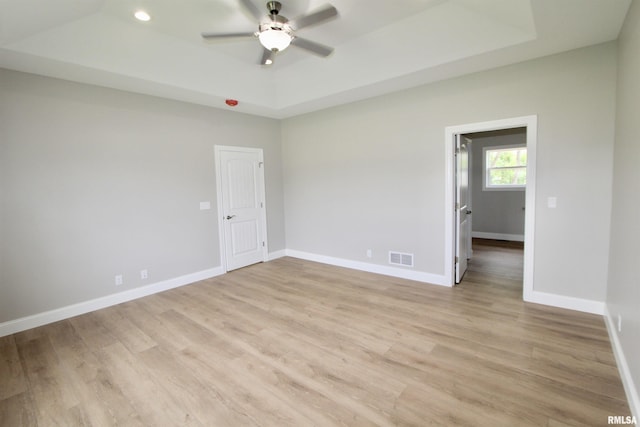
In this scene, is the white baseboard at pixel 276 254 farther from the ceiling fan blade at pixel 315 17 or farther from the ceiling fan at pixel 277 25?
the ceiling fan blade at pixel 315 17

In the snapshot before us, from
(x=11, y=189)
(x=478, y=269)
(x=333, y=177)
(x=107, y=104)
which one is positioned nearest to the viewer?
(x=11, y=189)

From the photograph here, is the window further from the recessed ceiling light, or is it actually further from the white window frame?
the recessed ceiling light

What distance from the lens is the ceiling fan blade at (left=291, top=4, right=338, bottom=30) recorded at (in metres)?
2.30

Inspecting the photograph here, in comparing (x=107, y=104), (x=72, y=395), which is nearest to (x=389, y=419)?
(x=72, y=395)

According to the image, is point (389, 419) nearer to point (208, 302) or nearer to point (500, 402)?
point (500, 402)

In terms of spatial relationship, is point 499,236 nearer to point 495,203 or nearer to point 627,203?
point 495,203

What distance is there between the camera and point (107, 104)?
3.65m

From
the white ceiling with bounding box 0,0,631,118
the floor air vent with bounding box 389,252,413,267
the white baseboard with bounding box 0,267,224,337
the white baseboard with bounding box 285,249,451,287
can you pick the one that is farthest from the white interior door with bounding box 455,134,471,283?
the white baseboard with bounding box 0,267,224,337

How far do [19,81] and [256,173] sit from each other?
3.17 m

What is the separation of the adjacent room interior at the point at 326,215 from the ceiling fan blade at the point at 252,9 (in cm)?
9

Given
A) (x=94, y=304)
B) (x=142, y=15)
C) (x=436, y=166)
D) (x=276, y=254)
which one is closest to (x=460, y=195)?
(x=436, y=166)

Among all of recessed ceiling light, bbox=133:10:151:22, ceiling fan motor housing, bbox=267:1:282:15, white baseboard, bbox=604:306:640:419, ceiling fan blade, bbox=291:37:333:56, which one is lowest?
white baseboard, bbox=604:306:640:419

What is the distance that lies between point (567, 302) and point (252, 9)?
4262 millimetres

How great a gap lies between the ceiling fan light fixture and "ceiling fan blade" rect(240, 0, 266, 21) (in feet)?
0.40
